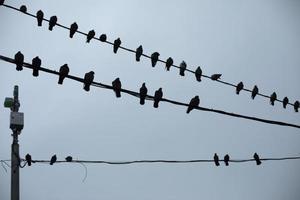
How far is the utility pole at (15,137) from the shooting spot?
35.0ft

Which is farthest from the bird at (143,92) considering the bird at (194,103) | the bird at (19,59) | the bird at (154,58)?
the bird at (19,59)

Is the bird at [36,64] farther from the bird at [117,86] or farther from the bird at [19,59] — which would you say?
the bird at [117,86]

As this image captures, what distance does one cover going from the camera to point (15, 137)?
36.9 feet

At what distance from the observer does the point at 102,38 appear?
24.7ft

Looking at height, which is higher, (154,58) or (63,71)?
(154,58)

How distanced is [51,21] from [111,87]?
1.72 m

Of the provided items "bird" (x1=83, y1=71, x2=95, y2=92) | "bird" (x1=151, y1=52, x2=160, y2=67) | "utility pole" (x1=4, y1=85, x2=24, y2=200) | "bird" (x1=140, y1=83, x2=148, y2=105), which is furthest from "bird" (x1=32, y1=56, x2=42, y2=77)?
"utility pole" (x1=4, y1=85, x2=24, y2=200)

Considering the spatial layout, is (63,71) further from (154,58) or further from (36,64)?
(154,58)

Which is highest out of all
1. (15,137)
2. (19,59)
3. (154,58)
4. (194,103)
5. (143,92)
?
(154,58)

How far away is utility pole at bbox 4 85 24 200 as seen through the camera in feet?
35.0

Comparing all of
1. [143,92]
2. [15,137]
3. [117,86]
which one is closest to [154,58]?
[143,92]

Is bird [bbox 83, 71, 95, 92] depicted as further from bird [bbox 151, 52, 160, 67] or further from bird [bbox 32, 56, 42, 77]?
bird [bbox 151, 52, 160, 67]

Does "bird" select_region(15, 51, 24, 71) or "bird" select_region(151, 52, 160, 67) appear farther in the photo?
"bird" select_region(151, 52, 160, 67)

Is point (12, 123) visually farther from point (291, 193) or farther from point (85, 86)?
point (291, 193)
